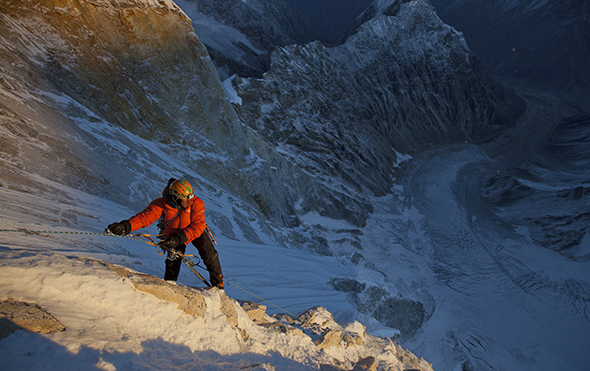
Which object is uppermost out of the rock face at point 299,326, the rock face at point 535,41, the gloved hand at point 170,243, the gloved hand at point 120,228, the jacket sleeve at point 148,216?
the rock face at point 535,41

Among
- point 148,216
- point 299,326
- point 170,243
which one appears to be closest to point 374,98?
point 299,326

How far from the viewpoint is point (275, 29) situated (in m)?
61.7

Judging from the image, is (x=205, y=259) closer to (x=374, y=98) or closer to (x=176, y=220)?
(x=176, y=220)

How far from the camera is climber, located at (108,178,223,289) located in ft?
15.0

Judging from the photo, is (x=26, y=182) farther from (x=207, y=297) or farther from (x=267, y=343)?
(x=267, y=343)

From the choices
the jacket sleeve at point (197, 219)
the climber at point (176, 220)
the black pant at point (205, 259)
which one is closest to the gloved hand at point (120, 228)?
the climber at point (176, 220)

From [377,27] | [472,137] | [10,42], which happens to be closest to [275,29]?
[377,27]

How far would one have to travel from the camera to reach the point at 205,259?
17.9 feet

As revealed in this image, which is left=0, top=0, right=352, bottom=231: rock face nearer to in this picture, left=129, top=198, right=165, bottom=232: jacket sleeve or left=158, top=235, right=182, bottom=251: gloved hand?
left=129, top=198, right=165, bottom=232: jacket sleeve

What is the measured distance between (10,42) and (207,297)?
13.9 m

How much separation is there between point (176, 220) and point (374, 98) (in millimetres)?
44047

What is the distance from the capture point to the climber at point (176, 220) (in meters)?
4.58

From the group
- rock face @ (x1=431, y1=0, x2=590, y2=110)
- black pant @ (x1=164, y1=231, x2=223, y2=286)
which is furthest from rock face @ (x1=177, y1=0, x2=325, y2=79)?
rock face @ (x1=431, y1=0, x2=590, y2=110)

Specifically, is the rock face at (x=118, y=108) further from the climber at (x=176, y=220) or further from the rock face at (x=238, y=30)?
the rock face at (x=238, y=30)
